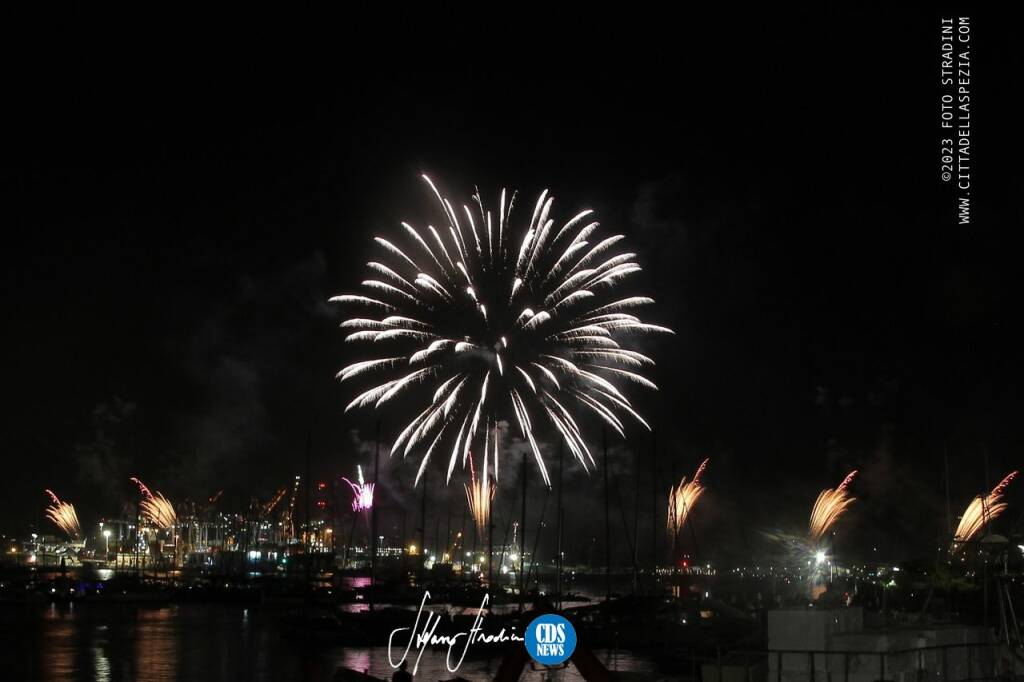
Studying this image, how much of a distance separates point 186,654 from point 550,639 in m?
38.8

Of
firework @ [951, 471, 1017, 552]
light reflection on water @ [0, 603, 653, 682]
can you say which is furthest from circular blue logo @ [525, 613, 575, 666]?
firework @ [951, 471, 1017, 552]

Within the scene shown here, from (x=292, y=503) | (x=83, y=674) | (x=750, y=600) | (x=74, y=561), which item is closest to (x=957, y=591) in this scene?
(x=83, y=674)

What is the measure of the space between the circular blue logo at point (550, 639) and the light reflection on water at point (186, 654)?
25.5 m

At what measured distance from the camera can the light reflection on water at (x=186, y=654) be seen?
42375 mm

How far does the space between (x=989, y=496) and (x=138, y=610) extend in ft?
205

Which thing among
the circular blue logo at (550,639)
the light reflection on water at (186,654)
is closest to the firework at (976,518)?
the light reflection on water at (186,654)

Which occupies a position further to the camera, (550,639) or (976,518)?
(976,518)

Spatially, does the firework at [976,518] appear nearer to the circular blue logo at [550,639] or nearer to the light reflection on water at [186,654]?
the light reflection on water at [186,654]

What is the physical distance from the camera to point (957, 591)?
45.9 m

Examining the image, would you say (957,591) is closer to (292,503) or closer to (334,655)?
(334,655)

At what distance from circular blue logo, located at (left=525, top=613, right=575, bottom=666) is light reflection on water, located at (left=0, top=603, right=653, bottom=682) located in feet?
83.6

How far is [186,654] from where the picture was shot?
164 feet

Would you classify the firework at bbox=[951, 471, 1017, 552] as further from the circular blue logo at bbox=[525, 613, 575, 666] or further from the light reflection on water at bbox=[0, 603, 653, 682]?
the circular blue logo at bbox=[525, 613, 575, 666]

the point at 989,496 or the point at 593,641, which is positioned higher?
the point at 989,496
